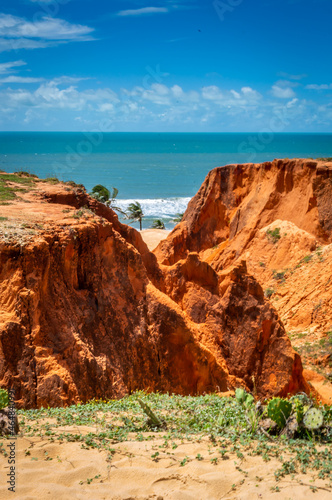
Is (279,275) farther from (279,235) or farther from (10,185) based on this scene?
(10,185)

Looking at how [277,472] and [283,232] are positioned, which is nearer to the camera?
[277,472]

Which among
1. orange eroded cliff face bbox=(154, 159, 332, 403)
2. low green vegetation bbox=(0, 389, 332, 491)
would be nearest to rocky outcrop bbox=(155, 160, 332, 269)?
orange eroded cliff face bbox=(154, 159, 332, 403)

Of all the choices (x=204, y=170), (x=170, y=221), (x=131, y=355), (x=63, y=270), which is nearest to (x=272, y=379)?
(x=131, y=355)

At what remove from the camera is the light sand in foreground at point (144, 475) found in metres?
5.25

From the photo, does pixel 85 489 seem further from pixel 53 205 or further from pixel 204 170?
pixel 204 170

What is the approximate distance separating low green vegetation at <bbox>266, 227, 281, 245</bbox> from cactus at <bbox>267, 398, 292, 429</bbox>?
23185 millimetres

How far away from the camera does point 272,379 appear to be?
511 inches

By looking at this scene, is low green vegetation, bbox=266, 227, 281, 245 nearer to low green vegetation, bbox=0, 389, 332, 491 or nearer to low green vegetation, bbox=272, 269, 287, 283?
low green vegetation, bbox=272, 269, 287, 283

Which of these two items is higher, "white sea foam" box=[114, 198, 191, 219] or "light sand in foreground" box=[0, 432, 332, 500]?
"white sea foam" box=[114, 198, 191, 219]

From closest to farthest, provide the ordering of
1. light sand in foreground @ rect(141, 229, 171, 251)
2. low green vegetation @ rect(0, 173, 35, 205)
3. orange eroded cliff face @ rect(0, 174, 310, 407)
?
1. orange eroded cliff face @ rect(0, 174, 310, 407)
2. low green vegetation @ rect(0, 173, 35, 205)
3. light sand in foreground @ rect(141, 229, 171, 251)

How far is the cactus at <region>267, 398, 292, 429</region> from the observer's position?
6789 mm

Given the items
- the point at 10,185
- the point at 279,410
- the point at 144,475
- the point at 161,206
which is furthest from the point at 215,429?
the point at 161,206

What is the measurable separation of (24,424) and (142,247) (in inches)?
317

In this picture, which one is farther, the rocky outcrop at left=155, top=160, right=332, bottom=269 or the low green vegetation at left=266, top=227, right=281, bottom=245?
the low green vegetation at left=266, top=227, right=281, bottom=245
